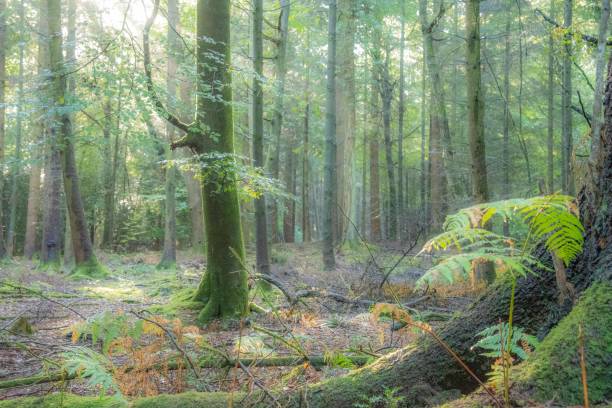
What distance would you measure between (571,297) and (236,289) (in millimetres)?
5458

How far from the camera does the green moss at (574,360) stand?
→ 168cm

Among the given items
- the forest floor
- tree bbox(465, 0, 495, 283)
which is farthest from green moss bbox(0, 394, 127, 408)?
tree bbox(465, 0, 495, 283)

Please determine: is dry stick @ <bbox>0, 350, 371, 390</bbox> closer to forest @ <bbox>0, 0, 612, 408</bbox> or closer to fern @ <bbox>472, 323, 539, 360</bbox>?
forest @ <bbox>0, 0, 612, 408</bbox>

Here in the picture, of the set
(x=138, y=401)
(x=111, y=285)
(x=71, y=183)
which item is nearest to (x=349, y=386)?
(x=138, y=401)

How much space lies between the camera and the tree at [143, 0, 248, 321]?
6816mm

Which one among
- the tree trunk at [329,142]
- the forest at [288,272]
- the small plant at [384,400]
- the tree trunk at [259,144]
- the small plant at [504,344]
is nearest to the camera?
the small plant at [504,344]

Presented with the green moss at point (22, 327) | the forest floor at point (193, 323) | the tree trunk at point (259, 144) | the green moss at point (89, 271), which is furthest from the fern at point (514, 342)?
the green moss at point (89, 271)

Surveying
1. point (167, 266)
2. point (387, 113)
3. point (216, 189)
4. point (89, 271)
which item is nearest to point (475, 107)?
point (216, 189)

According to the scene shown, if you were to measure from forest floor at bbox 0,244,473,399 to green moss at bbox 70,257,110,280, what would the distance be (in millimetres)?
379

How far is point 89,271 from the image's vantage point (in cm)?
1242

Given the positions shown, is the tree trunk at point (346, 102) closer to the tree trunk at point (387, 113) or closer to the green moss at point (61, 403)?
the tree trunk at point (387, 113)

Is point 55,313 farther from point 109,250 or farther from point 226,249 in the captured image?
point 109,250

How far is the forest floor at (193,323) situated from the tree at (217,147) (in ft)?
1.49

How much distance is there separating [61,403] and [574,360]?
250 cm
